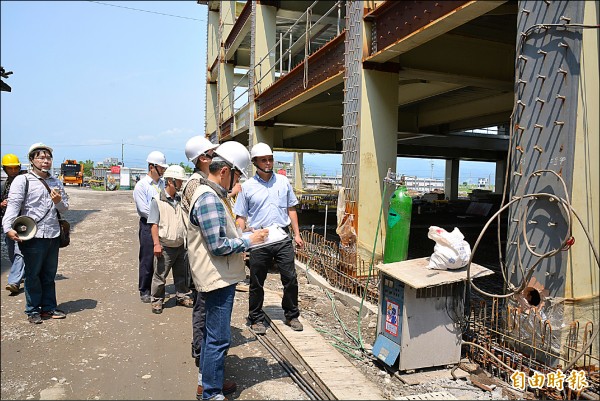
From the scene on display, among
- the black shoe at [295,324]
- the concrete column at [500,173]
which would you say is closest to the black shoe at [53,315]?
the black shoe at [295,324]

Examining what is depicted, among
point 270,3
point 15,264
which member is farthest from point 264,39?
point 15,264

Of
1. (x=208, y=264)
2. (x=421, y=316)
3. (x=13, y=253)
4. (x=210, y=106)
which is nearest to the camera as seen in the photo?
(x=208, y=264)

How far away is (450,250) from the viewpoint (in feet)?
13.0

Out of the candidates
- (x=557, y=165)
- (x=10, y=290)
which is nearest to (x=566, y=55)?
(x=557, y=165)

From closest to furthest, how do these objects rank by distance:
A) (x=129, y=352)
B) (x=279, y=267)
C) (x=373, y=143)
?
(x=129, y=352)
(x=279, y=267)
(x=373, y=143)

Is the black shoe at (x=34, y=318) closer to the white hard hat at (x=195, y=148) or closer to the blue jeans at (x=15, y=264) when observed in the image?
the blue jeans at (x=15, y=264)

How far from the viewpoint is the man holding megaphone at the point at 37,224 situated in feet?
15.7

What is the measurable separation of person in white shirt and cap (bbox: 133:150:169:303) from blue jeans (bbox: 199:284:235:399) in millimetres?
2886

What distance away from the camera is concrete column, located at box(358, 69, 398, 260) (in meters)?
7.20

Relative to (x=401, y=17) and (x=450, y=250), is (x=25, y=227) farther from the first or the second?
(x=401, y=17)

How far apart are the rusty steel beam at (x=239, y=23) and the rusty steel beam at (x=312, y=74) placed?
4045mm

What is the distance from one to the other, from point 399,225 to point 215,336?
3392mm

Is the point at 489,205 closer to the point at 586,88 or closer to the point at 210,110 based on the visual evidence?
the point at 210,110

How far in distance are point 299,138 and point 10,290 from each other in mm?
15236
